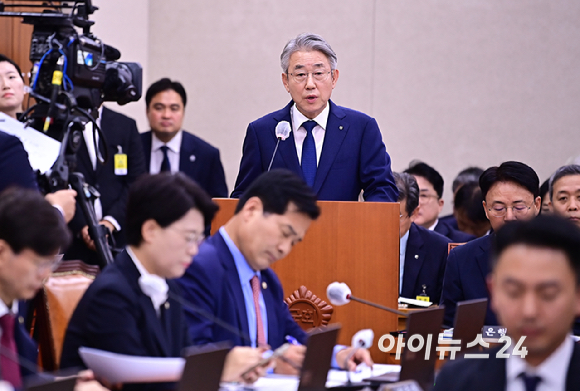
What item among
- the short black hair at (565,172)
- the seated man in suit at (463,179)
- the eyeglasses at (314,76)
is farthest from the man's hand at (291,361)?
the seated man in suit at (463,179)

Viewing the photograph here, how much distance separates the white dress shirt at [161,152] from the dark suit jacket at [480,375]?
12.3ft

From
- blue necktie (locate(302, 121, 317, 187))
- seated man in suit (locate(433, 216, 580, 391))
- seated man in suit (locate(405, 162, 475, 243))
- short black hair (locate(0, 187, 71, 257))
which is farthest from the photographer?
seated man in suit (locate(405, 162, 475, 243))

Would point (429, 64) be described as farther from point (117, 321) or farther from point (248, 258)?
point (117, 321)

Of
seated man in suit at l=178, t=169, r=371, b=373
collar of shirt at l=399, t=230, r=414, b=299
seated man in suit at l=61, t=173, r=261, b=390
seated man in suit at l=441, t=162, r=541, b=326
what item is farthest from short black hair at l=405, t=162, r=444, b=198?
seated man in suit at l=61, t=173, r=261, b=390

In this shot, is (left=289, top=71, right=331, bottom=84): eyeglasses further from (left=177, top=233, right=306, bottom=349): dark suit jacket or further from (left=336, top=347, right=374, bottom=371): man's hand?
(left=336, top=347, right=374, bottom=371): man's hand

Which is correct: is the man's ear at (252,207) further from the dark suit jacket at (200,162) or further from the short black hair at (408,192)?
the dark suit jacket at (200,162)

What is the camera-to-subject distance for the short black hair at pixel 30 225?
5.24 feet

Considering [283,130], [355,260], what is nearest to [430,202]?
[283,130]

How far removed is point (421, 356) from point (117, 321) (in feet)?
2.32

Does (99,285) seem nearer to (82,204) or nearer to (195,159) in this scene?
(82,204)

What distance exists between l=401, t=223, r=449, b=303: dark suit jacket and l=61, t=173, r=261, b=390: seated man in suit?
6.60 feet

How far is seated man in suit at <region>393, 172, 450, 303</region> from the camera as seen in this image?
12.3ft

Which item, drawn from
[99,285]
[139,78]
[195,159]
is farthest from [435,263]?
[99,285]

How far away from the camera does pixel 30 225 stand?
1.61 metres
